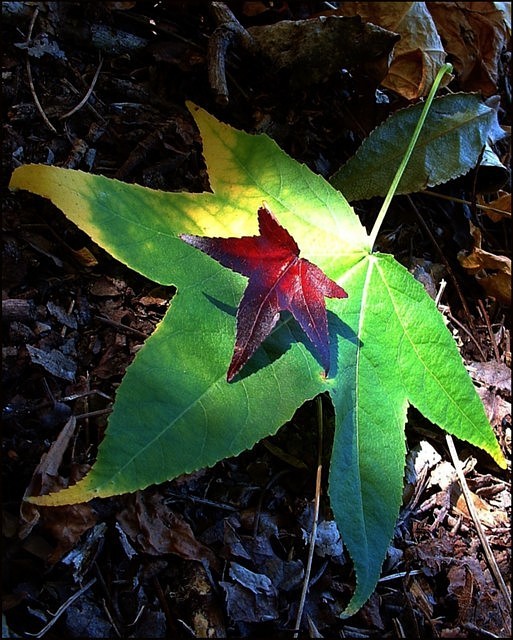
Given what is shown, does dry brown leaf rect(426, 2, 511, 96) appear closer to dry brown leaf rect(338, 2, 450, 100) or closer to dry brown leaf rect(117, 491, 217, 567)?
dry brown leaf rect(338, 2, 450, 100)

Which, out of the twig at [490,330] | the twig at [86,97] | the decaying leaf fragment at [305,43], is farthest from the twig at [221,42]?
the twig at [490,330]

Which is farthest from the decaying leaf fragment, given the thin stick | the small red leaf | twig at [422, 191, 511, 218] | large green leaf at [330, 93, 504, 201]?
the thin stick

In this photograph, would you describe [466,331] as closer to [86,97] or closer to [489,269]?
[489,269]

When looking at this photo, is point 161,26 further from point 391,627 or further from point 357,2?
point 391,627

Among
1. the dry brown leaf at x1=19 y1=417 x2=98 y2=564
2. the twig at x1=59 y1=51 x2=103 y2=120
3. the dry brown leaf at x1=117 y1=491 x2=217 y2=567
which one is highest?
the twig at x1=59 y1=51 x2=103 y2=120

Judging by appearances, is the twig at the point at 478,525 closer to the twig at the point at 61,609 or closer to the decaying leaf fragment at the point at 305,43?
the twig at the point at 61,609

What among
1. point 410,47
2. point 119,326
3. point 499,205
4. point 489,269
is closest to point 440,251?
point 489,269
